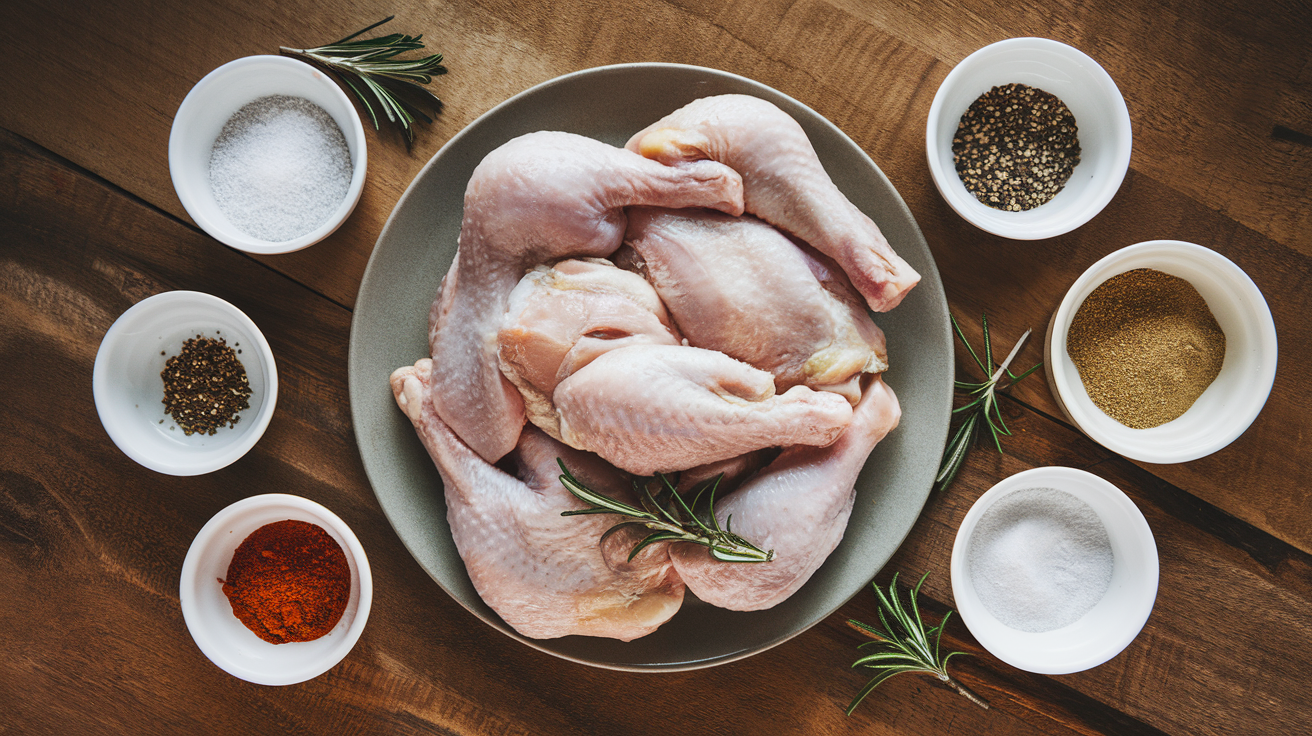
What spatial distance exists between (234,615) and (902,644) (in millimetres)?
1537

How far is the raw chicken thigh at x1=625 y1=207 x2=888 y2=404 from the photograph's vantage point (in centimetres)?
137

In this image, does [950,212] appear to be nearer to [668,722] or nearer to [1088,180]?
[1088,180]

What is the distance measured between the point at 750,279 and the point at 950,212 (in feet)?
2.08

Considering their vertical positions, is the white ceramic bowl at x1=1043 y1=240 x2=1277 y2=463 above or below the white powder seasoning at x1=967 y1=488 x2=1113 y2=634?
above

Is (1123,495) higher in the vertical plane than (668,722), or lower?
higher

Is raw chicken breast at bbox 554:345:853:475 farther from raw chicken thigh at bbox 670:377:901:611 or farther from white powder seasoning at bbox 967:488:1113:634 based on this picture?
white powder seasoning at bbox 967:488:1113:634

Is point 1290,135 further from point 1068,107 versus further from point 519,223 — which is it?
point 519,223

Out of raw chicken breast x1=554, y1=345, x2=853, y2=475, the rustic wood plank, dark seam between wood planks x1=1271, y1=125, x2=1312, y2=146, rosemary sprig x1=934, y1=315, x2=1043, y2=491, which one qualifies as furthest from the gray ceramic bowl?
dark seam between wood planks x1=1271, y1=125, x2=1312, y2=146

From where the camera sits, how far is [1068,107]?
1.65 metres

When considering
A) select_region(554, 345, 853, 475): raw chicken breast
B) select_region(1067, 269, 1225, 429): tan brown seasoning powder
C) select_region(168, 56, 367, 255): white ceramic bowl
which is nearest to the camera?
select_region(554, 345, 853, 475): raw chicken breast

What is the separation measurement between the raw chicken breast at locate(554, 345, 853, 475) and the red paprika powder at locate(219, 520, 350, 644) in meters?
0.68

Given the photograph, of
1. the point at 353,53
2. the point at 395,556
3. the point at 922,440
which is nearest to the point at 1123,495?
the point at 922,440

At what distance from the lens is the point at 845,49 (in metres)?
1.66

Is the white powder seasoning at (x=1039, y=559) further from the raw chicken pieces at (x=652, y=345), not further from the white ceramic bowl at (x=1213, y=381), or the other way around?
the raw chicken pieces at (x=652, y=345)
